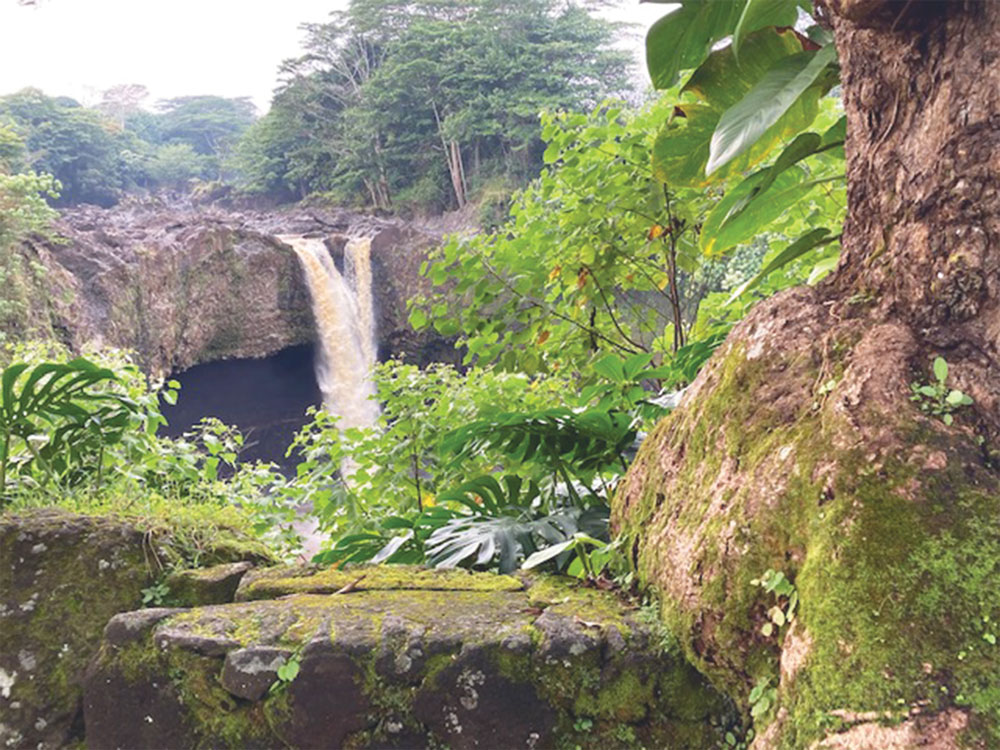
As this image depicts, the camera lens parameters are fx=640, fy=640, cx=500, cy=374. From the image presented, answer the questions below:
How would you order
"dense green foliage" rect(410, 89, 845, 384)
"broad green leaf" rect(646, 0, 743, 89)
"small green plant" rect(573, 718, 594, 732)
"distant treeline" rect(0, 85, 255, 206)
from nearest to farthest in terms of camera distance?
"small green plant" rect(573, 718, 594, 732)
"broad green leaf" rect(646, 0, 743, 89)
"dense green foliage" rect(410, 89, 845, 384)
"distant treeline" rect(0, 85, 255, 206)

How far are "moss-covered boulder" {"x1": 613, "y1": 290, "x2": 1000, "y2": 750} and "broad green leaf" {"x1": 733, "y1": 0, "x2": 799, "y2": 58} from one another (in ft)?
1.37

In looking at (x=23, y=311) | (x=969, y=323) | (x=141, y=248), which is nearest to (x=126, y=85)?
(x=141, y=248)

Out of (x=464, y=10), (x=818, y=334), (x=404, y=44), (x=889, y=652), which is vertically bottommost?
(x=889, y=652)

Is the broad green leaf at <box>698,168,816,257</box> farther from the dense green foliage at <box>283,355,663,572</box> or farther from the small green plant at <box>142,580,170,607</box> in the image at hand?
the small green plant at <box>142,580,170,607</box>

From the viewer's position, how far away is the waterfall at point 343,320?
1274cm

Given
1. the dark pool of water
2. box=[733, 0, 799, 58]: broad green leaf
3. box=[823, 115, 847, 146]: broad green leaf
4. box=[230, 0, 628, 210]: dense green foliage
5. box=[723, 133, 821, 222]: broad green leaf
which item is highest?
box=[230, 0, 628, 210]: dense green foliage

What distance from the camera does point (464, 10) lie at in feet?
63.2

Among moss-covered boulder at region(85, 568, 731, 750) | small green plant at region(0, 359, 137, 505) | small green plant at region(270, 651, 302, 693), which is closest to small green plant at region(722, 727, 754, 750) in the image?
moss-covered boulder at region(85, 568, 731, 750)

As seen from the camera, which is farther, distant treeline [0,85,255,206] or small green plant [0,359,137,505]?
distant treeline [0,85,255,206]

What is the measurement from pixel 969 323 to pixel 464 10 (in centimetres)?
2152

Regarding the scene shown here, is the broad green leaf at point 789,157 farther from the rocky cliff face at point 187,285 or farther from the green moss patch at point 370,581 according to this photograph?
the rocky cliff face at point 187,285

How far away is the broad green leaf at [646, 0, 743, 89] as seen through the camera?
1237mm

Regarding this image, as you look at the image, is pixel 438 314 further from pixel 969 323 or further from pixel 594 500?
pixel 969 323

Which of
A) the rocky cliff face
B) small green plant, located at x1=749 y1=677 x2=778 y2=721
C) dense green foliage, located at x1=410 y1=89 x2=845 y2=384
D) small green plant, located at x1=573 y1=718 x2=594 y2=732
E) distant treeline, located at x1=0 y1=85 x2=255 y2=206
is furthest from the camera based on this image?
distant treeline, located at x1=0 y1=85 x2=255 y2=206
